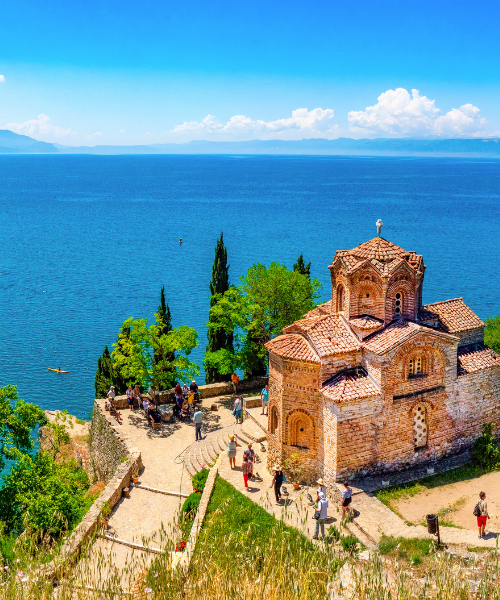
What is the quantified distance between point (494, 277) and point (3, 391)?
61215 millimetres

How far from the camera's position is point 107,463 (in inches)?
1194

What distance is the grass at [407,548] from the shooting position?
17953mm

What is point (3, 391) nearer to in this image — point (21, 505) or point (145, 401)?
point (21, 505)

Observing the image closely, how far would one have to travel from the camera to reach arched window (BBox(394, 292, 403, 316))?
24.3 meters

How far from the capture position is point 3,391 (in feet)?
79.3

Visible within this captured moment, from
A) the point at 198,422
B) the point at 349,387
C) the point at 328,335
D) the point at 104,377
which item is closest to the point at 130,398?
the point at 198,422

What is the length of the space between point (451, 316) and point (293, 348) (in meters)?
7.68

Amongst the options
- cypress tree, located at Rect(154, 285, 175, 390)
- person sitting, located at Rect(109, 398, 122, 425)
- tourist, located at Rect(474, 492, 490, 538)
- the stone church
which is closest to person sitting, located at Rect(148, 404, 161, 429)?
person sitting, located at Rect(109, 398, 122, 425)

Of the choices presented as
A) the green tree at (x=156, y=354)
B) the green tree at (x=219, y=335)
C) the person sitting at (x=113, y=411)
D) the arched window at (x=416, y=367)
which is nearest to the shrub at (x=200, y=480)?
the green tree at (x=156, y=354)

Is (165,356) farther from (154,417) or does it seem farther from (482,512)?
(482,512)

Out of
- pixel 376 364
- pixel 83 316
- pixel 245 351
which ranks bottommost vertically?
pixel 83 316

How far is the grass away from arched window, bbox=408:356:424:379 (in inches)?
256

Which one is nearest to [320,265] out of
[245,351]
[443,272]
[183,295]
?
[443,272]

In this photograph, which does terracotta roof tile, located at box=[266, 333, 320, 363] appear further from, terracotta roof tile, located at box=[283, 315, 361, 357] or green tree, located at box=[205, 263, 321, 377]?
green tree, located at box=[205, 263, 321, 377]
